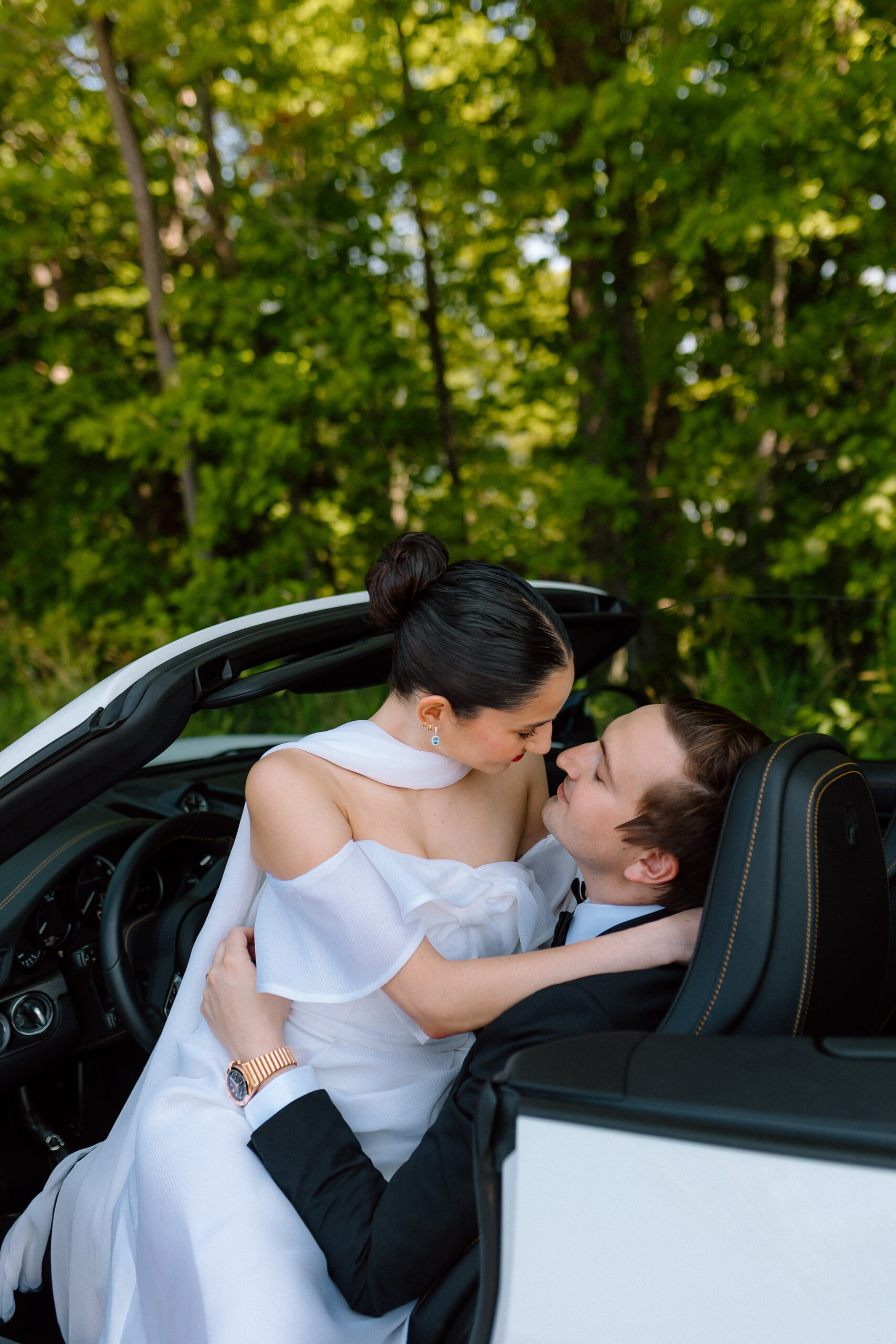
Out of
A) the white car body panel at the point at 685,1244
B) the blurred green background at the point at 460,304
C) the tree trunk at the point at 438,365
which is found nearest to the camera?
the white car body panel at the point at 685,1244

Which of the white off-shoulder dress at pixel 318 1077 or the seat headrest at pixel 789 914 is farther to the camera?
the white off-shoulder dress at pixel 318 1077

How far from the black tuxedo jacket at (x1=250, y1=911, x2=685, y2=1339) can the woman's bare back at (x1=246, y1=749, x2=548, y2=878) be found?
43cm

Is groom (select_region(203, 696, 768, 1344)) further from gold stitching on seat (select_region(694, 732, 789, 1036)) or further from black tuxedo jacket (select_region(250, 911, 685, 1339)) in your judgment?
gold stitching on seat (select_region(694, 732, 789, 1036))

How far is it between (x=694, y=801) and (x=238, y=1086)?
3.04ft

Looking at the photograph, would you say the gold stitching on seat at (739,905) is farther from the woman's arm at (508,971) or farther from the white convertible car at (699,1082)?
the woman's arm at (508,971)

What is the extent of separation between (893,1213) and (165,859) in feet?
6.29

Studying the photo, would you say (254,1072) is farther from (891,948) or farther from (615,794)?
(891,948)

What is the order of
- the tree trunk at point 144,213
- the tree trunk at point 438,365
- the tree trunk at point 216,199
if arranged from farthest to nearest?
the tree trunk at point 438,365
the tree trunk at point 216,199
the tree trunk at point 144,213

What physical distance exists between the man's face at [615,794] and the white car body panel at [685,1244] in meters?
0.62

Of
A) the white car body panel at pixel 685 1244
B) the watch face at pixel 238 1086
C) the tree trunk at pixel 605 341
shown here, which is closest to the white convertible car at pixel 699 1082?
the white car body panel at pixel 685 1244

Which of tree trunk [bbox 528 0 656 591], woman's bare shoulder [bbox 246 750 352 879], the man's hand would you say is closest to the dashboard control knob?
the man's hand

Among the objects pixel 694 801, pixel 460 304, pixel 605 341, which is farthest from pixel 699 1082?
pixel 460 304

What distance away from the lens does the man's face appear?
156 cm

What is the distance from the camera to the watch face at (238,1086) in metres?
1.59
